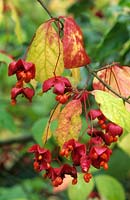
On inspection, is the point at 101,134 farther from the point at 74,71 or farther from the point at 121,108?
the point at 74,71

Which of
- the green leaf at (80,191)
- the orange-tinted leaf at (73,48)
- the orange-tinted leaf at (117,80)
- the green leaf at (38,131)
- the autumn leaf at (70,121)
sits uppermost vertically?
the orange-tinted leaf at (73,48)

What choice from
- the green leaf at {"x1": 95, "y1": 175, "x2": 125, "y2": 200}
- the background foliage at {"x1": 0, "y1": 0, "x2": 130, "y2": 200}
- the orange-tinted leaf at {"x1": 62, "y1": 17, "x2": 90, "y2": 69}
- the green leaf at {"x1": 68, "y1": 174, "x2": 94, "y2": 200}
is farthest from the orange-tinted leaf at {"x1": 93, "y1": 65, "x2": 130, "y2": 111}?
the green leaf at {"x1": 95, "y1": 175, "x2": 125, "y2": 200}

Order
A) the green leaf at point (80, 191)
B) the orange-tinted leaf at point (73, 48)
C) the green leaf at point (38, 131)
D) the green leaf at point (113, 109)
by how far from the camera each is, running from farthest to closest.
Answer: the green leaf at point (38, 131) < the green leaf at point (80, 191) < the orange-tinted leaf at point (73, 48) < the green leaf at point (113, 109)

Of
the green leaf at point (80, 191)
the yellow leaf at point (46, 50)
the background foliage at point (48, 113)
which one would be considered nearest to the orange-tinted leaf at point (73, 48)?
the yellow leaf at point (46, 50)

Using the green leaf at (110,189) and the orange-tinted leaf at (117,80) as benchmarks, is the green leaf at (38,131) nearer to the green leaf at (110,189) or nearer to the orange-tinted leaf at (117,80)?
the green leaf at (110,189)

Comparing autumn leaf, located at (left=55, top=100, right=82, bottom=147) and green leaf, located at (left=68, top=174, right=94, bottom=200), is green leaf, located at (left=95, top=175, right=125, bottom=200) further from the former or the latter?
autumn leaf, located at (left=55, top=100, right=82, bottom=147)
